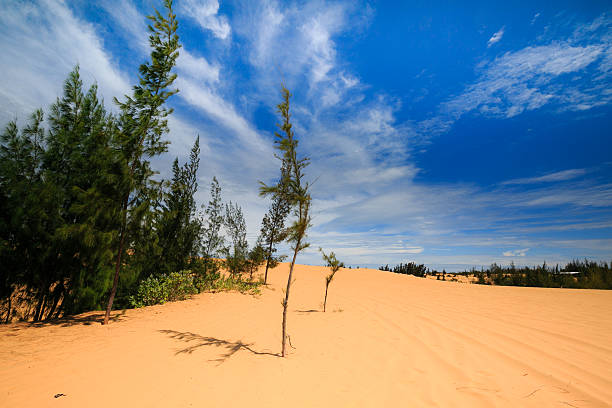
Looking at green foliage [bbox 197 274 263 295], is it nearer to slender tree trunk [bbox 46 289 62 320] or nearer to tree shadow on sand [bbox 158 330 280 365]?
slender tree trunk [bbox 46 289 62 320]

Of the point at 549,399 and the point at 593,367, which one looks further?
the point at 593,367

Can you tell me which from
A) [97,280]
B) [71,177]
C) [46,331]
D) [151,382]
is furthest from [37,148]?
[151,382]

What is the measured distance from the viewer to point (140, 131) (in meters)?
→ 7.96

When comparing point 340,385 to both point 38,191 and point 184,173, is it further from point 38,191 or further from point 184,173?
point 184,173

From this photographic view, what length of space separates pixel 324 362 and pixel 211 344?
2.76 metres

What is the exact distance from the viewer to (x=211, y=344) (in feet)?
18.4

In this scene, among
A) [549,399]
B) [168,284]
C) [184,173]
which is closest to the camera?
[549,399]

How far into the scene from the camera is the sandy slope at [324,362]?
3.38 meters

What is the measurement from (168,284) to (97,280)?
8.80ft

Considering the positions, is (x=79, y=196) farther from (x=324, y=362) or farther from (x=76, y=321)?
(x=324, y=362)

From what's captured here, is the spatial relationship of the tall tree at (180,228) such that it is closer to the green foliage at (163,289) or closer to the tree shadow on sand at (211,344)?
the green foliage at (163,289)

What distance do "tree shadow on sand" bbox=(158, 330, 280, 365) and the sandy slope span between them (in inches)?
1.7

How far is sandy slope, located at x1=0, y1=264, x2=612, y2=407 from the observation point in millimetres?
3375

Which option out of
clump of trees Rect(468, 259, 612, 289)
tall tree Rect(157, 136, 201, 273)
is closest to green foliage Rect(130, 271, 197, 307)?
tall tree Rect(157, 136, 201, 273)
